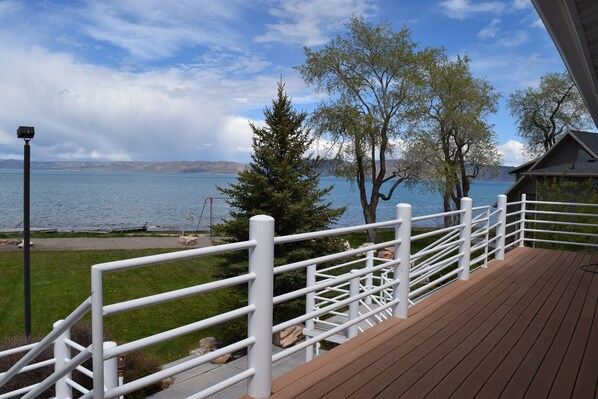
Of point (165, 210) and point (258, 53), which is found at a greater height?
point (258, 53)

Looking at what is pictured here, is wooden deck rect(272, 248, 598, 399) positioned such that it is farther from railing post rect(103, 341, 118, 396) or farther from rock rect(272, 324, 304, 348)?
rock rect(272, 324, 304, 348)

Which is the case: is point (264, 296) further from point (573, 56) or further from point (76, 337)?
point (76, 337)

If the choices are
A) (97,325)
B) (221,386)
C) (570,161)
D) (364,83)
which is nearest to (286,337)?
(221,386)

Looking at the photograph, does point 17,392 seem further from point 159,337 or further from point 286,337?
point 286,337

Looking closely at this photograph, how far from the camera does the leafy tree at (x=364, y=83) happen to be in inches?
1016

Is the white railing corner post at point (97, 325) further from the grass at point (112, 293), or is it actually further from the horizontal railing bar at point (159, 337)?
the grass at point (112, 293)

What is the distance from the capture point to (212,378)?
374 inches

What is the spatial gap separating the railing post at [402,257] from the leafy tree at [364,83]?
21.9 metres

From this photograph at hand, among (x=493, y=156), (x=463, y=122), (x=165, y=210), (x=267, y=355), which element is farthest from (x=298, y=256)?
(x=165, y=210)

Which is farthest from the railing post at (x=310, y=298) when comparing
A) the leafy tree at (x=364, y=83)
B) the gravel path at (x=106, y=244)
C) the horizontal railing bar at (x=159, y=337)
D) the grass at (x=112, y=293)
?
the leafy tree at (x=364, y=83)

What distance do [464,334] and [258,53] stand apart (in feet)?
197

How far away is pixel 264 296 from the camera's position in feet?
8.14

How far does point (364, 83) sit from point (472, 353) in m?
24.2

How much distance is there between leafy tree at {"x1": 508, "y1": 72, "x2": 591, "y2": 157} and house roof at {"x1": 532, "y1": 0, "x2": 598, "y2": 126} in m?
32.5
